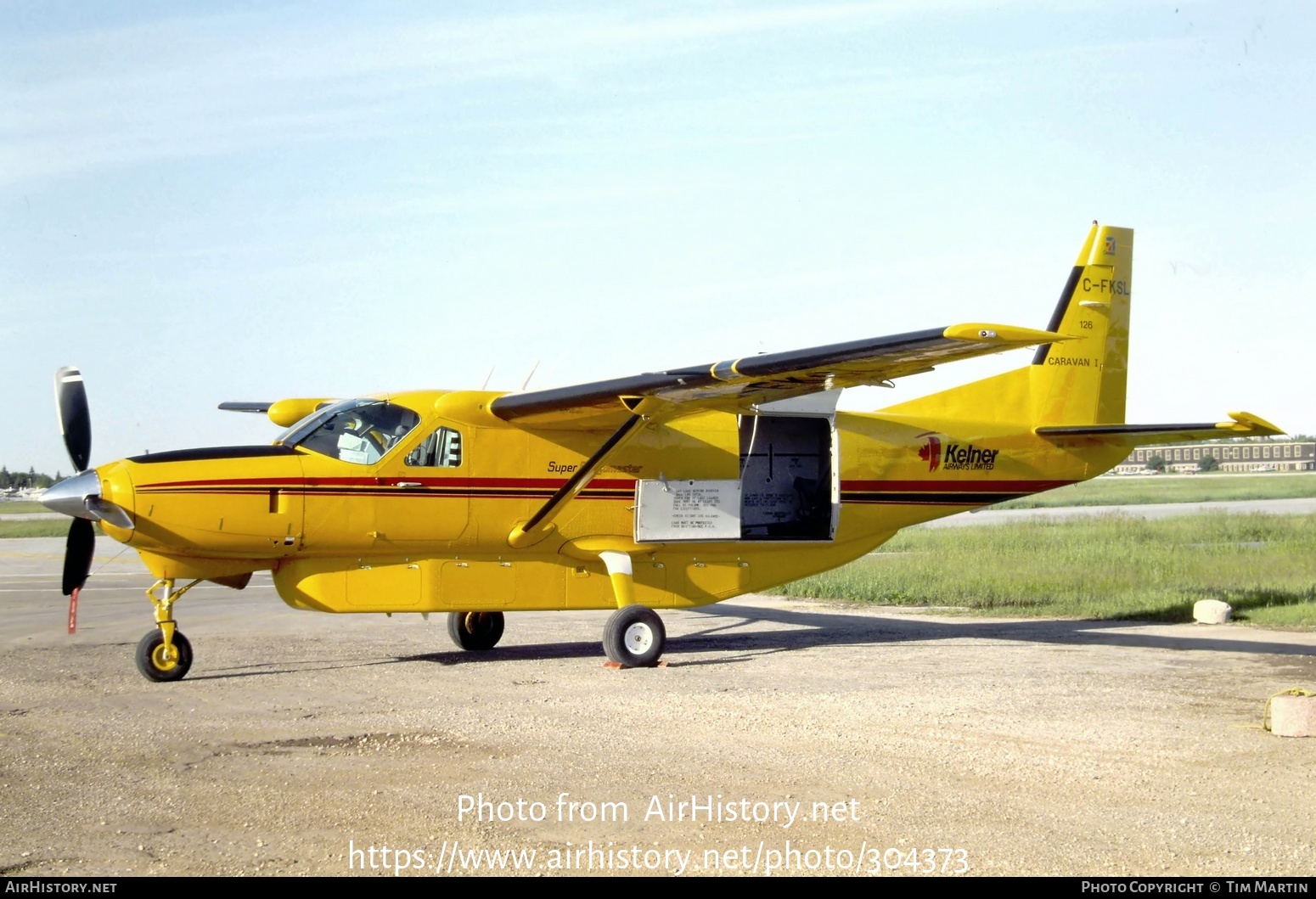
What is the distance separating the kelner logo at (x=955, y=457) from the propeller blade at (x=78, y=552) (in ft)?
32.4

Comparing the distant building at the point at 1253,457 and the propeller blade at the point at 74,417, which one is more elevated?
the distant building at the point at 1253,457

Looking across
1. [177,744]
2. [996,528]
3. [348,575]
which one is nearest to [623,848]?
[177,744]

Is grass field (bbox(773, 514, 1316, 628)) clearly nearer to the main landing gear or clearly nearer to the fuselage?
the fuselage

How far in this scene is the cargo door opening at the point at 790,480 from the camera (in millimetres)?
14836

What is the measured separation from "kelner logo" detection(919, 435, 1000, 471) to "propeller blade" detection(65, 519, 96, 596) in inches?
389

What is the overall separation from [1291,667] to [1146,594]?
24.9 feet

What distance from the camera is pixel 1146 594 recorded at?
19.2 meters

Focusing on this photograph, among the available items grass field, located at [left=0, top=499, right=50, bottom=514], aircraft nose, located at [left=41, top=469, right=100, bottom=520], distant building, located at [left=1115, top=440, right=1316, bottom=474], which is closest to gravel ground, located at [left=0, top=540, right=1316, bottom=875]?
aircraft nose, located at [left=41, top=469, right=100, bottom=520]

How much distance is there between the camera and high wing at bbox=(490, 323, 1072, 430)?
32.4 feet

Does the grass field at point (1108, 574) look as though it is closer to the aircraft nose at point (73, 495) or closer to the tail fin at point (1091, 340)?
the tail fin at point (1091, 340)

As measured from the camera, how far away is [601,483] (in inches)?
532

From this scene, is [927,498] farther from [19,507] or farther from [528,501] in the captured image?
[19,507]

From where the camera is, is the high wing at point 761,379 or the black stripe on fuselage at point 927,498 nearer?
the high wing at point 761,379

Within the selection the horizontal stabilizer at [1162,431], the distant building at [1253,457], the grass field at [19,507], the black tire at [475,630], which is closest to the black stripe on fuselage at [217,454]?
the black tire at [475,630]
